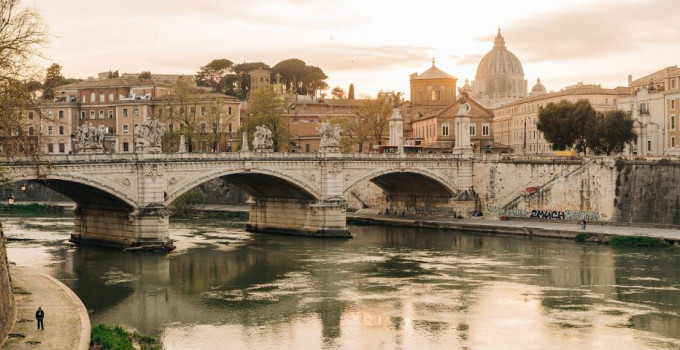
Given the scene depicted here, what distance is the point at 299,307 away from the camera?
30.2 m

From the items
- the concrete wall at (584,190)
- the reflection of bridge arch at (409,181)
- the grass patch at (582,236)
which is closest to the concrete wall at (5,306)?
the reflection of bridge arch at (409,181)

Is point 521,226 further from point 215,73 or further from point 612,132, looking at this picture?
point 215,73

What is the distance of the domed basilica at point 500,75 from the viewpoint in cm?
14825

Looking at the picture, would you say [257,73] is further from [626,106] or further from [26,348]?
[26,348]

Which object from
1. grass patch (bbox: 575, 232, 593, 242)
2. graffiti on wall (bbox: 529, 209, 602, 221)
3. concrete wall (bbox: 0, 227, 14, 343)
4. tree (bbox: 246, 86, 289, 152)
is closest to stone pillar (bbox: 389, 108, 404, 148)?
tree (bbox: 246, 86, 289, 152)

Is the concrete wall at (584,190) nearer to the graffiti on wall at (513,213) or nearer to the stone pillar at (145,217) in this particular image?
the graffiti on wall at (513,213)

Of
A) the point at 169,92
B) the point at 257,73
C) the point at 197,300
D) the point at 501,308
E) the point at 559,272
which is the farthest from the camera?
the point at 257,73

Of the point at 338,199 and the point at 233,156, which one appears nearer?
the point at 233,156

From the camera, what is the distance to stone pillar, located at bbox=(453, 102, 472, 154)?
57700mm

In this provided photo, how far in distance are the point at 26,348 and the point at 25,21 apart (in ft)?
32.3

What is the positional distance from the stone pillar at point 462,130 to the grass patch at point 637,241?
591 inches

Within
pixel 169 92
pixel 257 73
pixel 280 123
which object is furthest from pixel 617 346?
pixel 257 73

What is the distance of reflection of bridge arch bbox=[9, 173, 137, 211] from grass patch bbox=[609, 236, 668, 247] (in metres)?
24.0

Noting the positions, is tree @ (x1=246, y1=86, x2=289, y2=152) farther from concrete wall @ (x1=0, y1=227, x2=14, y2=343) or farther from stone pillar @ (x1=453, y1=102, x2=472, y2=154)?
concrete wall @ (x1=0, y1=227, x2=14, y2=343)
